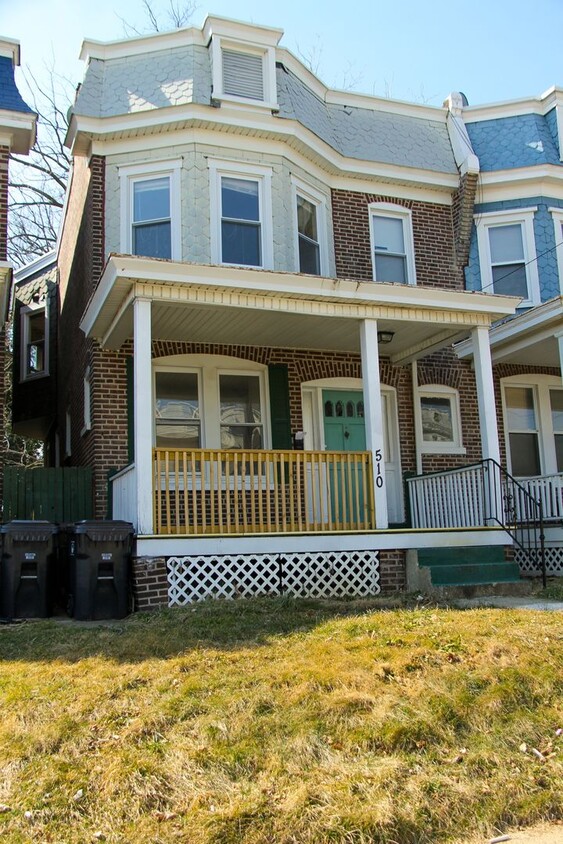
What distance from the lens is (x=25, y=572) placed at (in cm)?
931

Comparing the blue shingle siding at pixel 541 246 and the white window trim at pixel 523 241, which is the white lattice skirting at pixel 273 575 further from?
the white window trim at pixel 523 241

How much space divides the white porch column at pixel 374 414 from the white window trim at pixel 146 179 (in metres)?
3.29

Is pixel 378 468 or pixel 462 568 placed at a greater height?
pixel 378 468

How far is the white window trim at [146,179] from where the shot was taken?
12656 mm

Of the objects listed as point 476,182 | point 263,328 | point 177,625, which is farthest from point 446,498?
point 476,182

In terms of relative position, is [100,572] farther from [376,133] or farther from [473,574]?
[376,133]

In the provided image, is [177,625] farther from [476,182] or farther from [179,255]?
[476,182]

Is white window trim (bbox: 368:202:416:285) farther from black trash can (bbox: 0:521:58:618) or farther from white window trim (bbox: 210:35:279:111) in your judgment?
black trash can (bbox: 0:521:58:618)

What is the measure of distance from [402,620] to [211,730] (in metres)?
3.18

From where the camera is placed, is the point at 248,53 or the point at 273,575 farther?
the point at 248,53

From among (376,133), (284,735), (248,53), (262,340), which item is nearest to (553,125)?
(376,133)

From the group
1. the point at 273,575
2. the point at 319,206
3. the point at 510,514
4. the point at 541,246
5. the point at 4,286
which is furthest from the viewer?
the point at 541,246

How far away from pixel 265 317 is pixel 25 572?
15.0 ft

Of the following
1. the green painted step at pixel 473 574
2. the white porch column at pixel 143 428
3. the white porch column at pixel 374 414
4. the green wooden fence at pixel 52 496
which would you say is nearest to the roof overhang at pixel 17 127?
the white porch column at pixel 143 428
